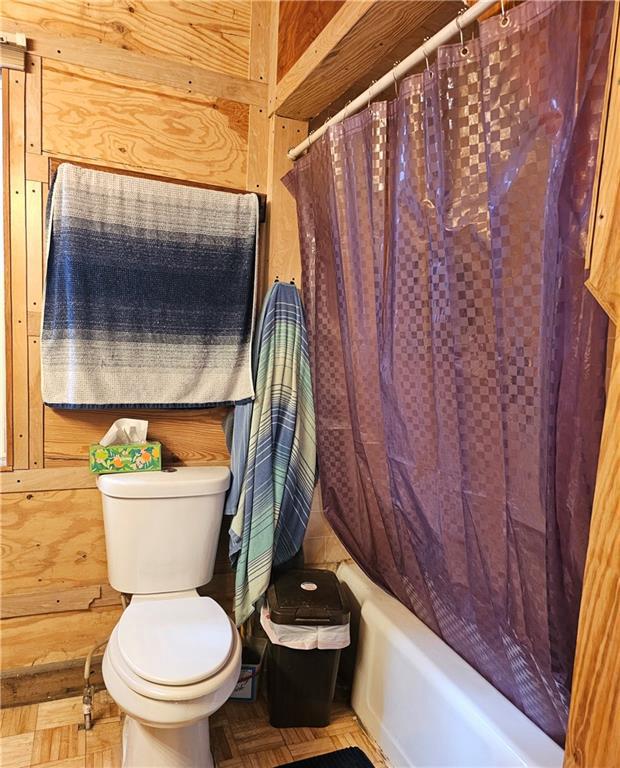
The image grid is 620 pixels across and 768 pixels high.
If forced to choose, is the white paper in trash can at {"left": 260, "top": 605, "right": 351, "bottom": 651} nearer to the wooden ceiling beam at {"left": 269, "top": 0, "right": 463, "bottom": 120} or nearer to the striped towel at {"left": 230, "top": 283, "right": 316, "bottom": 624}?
the striped towel at {"left": 230, "top": 283, "right": 316, "bottom": 624}

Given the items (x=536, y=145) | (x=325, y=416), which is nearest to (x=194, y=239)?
(x=325, y=416)

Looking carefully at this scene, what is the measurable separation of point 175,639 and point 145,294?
1.04 meters

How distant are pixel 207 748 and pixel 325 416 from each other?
1017 millimetres

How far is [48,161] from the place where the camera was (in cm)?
167

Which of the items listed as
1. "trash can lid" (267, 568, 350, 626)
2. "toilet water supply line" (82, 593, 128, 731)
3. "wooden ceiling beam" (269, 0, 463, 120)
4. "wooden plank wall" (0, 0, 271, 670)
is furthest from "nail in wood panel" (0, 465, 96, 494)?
"wooden ceiling beam" (269, 0, 463, 120)

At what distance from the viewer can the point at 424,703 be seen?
4.63 ft

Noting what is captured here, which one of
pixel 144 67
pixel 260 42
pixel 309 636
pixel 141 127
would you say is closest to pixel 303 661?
pixel 309 636

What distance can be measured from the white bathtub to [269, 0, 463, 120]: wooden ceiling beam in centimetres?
161

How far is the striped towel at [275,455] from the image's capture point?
1.78 metres

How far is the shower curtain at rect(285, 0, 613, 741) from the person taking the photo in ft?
2.76

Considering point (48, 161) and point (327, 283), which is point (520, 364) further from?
point (48, 161)

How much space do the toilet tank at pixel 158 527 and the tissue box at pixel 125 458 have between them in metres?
0.03

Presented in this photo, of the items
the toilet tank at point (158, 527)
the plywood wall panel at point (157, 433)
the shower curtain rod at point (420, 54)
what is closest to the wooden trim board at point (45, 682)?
the toilet tank at point (158, 527)

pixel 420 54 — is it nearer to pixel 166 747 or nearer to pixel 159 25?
pixel 159 25
